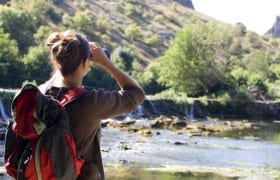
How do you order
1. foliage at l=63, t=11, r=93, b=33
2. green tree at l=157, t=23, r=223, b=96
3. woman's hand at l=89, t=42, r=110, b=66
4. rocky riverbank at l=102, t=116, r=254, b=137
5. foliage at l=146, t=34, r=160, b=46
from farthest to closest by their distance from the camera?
1. foliage at l=146, t=34, r=160, b=46
2. foliage at l=63, t=11, r=93, b=33
3. green tree at l=157, t=23, r=223, b=96
4. rocky riverbank at l=102, t=116, r=254, b=137
5. woman's hand at l=89, t=42, r=110, b=66

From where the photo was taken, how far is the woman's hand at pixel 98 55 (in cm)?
513

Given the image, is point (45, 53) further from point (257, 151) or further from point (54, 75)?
point (54, 75)

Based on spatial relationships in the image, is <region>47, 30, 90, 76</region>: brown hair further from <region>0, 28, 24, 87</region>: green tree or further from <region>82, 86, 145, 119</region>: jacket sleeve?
<region>0, 28, 24, 87</region>: green tree

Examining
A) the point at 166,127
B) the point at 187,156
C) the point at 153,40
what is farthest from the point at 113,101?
the point at 153,40

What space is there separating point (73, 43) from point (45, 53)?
65.1 m

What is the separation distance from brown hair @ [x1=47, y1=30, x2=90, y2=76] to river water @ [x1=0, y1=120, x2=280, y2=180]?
52.2 ft

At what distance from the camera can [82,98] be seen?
4.92m

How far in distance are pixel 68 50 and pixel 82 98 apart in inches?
13.8

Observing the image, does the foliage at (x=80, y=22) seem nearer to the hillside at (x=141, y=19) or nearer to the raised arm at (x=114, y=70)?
the hillside at (x=141, y=19)

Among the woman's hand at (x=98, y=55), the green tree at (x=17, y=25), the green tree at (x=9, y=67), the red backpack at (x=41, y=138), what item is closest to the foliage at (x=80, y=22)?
the green tree at (x=17, y=25)

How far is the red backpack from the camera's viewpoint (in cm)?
454

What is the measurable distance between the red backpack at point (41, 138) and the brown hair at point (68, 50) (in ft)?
1.20

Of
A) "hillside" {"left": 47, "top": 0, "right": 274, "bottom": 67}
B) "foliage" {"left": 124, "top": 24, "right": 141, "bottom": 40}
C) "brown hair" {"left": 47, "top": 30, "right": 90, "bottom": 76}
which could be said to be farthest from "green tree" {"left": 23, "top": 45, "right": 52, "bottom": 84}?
"brown hair" {"left": 47, "top": 30, "right": 90, "bottom": 76}

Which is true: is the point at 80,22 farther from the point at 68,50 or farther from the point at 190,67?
the point at 68,50
